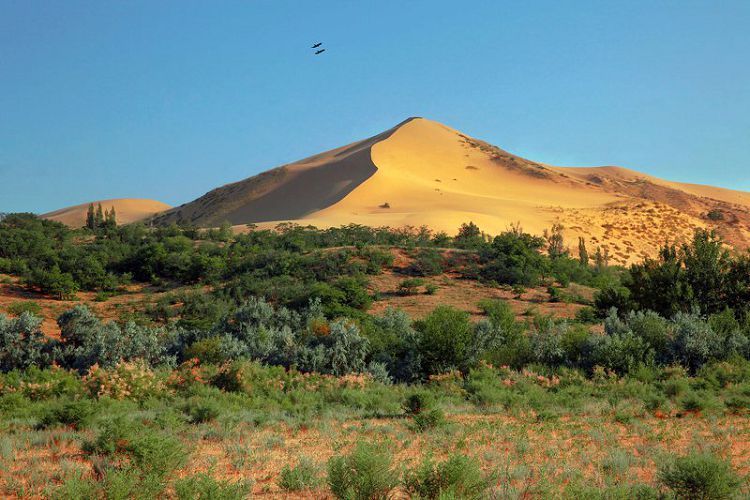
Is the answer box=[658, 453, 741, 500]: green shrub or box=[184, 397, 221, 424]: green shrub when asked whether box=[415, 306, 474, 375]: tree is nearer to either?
box=[184, 397, 221, 424]: green shrub

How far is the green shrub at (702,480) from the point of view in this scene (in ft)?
19.9

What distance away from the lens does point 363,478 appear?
19.7 feet

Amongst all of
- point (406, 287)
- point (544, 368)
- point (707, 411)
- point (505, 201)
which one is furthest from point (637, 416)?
point (505, 201)

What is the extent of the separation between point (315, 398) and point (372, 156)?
6915cm

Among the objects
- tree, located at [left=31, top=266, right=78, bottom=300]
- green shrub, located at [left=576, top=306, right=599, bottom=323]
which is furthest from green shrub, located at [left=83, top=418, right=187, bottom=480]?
tree, located at [left=31, top=266, right=78, bottom=300]

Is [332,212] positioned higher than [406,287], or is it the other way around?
[332,212]

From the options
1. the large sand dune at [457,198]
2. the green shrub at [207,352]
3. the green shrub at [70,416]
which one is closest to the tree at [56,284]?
the green shrub at [207,352]

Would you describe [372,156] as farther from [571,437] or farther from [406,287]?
[571,437]

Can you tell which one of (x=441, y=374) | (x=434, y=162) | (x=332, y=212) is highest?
(x=434, y=162)

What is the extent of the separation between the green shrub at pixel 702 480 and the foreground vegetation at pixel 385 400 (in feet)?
0.06

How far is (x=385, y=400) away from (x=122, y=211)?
116646 millimetres

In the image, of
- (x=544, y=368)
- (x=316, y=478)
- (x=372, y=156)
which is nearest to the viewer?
(x=316, y=478)

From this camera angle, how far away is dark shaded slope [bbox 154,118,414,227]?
7081cm

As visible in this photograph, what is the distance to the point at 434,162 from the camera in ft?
269
